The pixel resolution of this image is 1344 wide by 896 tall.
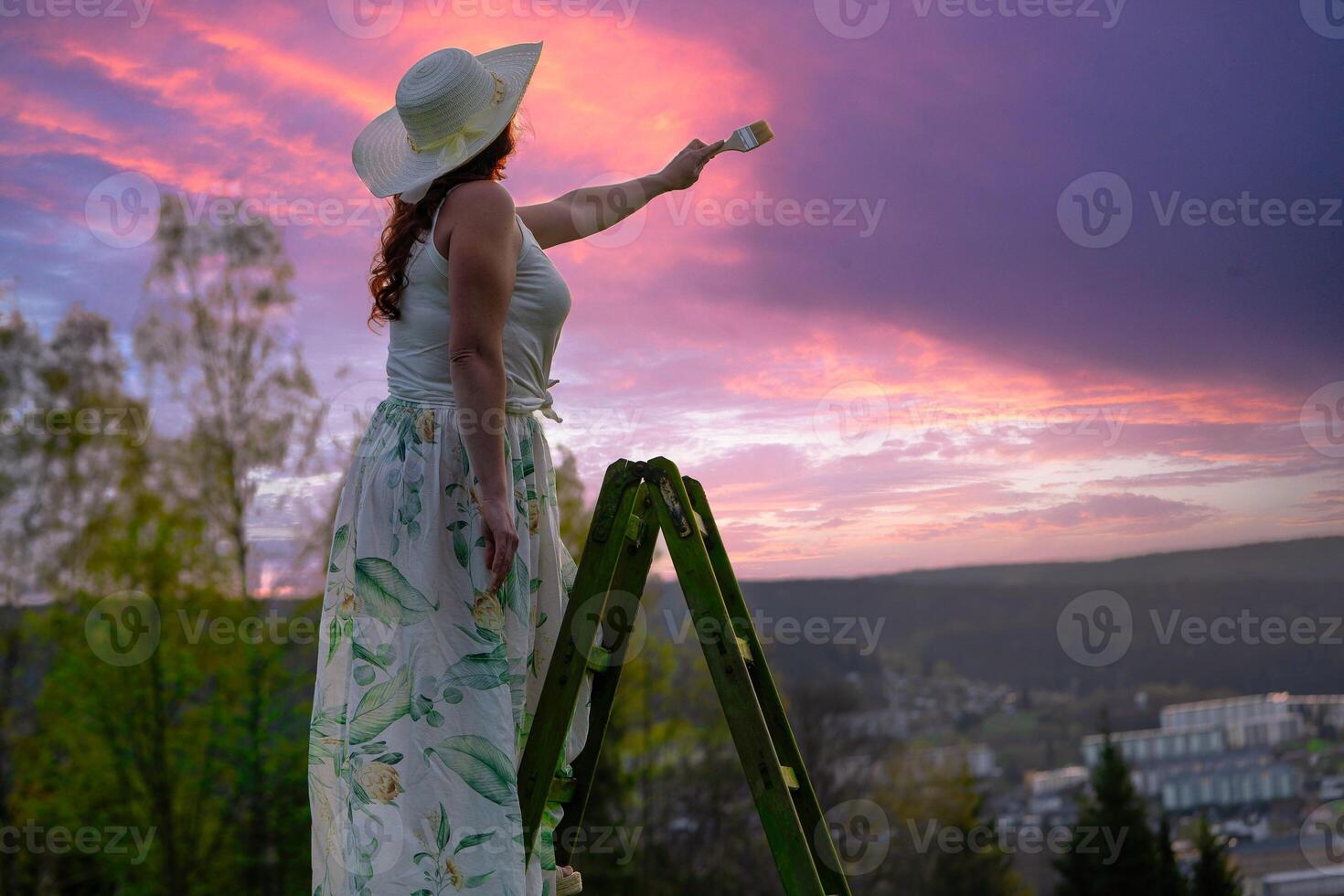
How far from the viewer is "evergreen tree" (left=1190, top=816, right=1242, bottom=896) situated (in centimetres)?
861

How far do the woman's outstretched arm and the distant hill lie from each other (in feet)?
12.9

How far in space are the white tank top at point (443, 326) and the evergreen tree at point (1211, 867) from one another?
29.8ft

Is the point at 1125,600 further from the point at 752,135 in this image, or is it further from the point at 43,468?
the point at 43,468

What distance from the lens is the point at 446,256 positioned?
173 centimetres

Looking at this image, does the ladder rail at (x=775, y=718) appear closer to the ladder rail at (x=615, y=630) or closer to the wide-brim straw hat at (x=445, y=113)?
the ladder rail at (x=615, y=630)

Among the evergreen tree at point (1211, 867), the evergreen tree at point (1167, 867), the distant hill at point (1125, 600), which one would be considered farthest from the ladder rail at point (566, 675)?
the evergreen tree at point (1167, 867)

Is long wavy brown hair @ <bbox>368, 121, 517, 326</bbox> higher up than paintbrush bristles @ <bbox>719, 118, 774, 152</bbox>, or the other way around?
paintbrush bristles @ <bbox>719, 118, 774, 152</bbox>

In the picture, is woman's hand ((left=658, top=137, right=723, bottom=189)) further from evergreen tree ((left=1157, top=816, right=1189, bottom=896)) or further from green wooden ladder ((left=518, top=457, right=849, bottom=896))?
evergreen tree ((left=1157, top=816, right=1189, bottom=896))

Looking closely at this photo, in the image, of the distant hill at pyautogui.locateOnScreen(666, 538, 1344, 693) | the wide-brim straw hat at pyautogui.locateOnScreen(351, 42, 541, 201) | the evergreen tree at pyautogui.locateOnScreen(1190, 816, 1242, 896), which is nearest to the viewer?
the wide-brim straw hat at pyautogui.locateOnScreen(351, 42, 541, 201)

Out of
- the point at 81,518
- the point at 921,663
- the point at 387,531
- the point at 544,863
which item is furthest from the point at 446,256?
the point at 921,663

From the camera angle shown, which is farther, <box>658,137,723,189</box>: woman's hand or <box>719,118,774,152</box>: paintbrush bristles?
<box>658,137,723,189</box>: woman's hand

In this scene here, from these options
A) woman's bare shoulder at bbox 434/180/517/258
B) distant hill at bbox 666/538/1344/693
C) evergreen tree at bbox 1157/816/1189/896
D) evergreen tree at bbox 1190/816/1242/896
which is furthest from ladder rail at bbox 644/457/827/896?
Answer: evergreen tree at bbox 1157/816/1189/896

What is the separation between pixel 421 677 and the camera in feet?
5.56

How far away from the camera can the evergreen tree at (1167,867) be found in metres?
9.38
